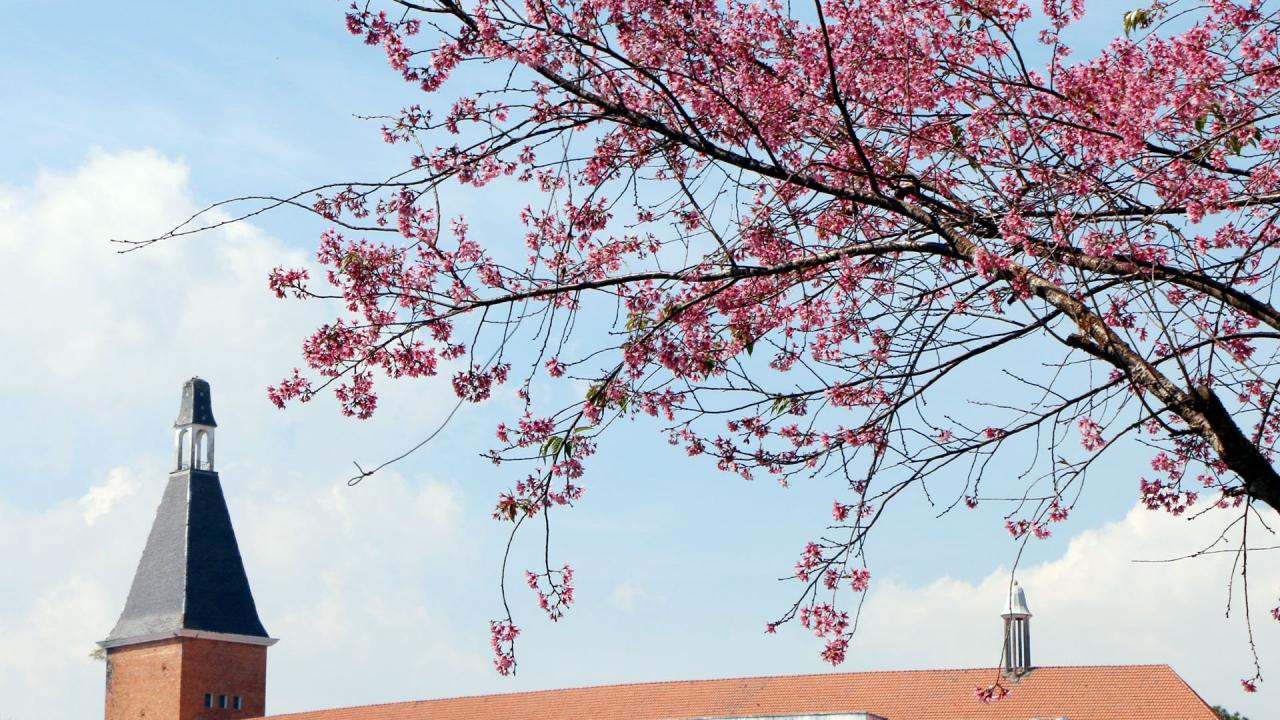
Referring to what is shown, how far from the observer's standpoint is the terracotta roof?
29.0m

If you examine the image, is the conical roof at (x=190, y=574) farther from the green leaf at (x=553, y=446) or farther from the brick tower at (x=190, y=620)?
the green leaf at (x=553, y=446)

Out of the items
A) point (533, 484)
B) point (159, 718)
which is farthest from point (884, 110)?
point (159, 718)

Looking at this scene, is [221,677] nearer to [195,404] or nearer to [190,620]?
[190,620]

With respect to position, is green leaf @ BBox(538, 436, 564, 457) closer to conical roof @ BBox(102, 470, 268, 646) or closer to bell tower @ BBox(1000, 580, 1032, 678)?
bell tower @ BBox(1000, 580, 1032, 678)

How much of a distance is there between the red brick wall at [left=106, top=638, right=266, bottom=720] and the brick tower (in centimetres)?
3

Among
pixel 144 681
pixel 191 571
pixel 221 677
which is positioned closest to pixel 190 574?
pixel 191 571

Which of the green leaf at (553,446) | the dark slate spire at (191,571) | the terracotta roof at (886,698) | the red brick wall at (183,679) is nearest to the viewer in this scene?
the green leaf at (553,446)

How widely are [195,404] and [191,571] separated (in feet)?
16.0

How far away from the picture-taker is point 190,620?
42.9 meters

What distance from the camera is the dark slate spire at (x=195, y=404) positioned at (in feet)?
151

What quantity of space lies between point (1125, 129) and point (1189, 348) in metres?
1.07

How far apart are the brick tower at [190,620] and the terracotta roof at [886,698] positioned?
9703 mm

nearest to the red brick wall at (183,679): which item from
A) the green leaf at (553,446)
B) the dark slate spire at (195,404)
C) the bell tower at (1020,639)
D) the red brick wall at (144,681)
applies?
the red brick wall at (144,681)

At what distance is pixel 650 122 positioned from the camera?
6.74m
